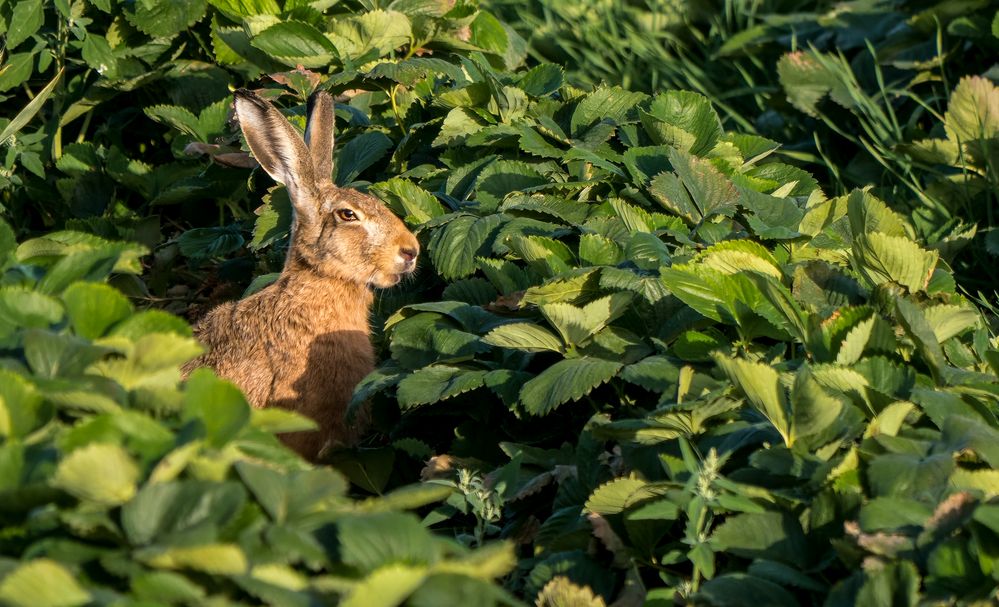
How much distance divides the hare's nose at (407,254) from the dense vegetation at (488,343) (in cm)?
13

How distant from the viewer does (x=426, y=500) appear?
2.74 metres

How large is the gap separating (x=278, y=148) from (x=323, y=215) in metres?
0.33

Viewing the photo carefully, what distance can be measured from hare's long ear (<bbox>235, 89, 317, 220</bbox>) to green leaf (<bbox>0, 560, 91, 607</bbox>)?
3295mm

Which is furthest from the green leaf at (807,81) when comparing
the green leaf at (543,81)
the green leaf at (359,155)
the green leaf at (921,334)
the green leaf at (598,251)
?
the green leaf at (921,334)

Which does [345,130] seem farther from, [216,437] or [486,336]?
[216,437]

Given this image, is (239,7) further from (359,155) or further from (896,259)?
(896,259)

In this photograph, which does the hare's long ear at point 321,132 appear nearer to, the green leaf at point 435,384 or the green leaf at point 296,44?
the green leaf at point 296,44

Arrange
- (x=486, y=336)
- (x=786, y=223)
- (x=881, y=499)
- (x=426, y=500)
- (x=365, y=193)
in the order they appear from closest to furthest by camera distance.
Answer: (x=426, y=500) < (x=881, y=499) < (x=486, y=336) < (x=786, y=223) < (x=365, y=193)

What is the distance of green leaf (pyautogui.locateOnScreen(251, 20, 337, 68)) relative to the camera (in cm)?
599

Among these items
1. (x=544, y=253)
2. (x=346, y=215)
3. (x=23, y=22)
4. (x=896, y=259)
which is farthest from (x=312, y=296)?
(x=896, y=259)

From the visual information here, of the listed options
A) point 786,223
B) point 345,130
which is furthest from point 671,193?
point 345,130

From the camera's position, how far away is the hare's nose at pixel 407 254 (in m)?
5.10

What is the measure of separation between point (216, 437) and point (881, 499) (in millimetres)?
1467

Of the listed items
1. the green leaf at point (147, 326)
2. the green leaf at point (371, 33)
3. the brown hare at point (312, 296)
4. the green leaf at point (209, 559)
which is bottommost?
the brown hare at point (312, 296)
